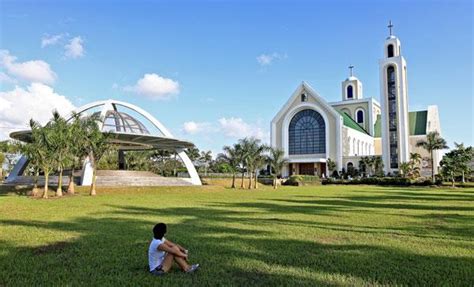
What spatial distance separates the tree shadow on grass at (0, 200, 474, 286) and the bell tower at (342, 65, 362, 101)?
85.3 m

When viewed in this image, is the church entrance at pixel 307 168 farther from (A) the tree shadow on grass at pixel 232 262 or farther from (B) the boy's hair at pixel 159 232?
(B) the boy's hair at pixel 159 232

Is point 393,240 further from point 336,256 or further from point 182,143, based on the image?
point 182,143

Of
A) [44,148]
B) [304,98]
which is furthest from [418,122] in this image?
[44,148]

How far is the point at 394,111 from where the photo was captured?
71.6 metres

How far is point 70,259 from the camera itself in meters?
6.89

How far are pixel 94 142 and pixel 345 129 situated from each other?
54445 mm

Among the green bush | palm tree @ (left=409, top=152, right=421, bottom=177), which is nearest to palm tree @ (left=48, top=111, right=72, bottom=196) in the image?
the green bush

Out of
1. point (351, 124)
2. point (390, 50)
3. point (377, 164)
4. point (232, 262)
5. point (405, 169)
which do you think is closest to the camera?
point (232, 262)

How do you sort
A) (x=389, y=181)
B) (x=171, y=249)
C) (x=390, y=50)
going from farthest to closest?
(x=390, y=50)
(x=389, y=181)
(x=171, y=249)

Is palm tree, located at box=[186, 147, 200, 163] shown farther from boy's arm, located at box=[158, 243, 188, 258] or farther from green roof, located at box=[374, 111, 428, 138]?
boy's arm, located at box=[158, 243, 188, 258]

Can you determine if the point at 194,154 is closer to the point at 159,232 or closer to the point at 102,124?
the point at 102,124

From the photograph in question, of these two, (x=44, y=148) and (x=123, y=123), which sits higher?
(x=123, y=123)

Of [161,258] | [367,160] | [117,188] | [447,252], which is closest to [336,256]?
[447,252]

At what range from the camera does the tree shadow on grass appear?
5633 millimetres
